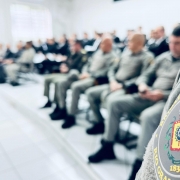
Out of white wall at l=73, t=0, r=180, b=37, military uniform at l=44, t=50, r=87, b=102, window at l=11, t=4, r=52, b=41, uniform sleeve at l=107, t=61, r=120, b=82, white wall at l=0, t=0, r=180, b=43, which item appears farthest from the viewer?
window at l=11, t=4, r=52, b=41

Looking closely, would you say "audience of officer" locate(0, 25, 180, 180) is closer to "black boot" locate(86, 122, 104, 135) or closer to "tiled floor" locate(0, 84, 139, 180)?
"black boot" locate(86, 122, 104, 135)

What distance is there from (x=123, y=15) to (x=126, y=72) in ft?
18.9

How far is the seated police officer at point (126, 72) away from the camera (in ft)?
5.81

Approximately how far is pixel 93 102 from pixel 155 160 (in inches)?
64.1

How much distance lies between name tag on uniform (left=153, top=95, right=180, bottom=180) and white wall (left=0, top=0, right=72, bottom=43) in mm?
8511

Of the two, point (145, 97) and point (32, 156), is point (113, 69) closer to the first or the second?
point (145, 97)

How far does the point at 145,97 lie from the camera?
1.49 meters

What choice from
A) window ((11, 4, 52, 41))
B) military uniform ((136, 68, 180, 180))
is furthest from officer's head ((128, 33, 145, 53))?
window ((11, 4, 52, 41))

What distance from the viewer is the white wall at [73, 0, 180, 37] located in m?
5.48

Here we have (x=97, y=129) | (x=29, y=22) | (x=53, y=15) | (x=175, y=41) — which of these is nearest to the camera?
(x=175, y=41)

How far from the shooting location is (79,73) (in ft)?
8.36

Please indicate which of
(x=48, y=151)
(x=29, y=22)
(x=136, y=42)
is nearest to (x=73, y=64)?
(x=136, y=42)

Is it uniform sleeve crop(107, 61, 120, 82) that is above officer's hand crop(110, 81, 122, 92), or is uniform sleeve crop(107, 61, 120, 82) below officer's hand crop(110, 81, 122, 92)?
above

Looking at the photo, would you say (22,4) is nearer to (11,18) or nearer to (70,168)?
(11,18)
